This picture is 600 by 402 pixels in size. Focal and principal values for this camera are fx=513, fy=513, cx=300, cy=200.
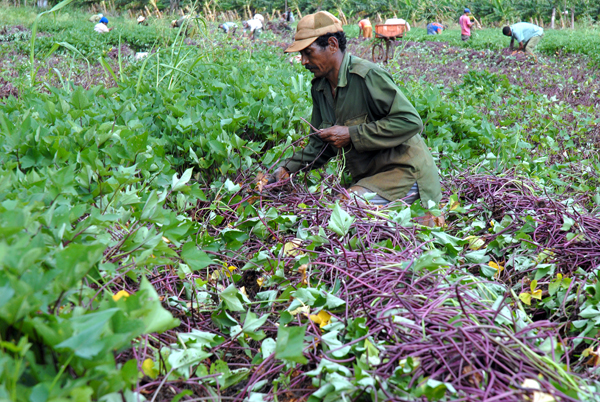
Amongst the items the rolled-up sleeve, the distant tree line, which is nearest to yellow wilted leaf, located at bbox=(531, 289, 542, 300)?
the rolled-up sleeve

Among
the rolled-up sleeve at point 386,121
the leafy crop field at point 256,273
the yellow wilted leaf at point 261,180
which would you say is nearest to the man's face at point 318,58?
the rolled-up sleeve at point 386,121

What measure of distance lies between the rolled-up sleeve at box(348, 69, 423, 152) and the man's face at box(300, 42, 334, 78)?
26 centimetres

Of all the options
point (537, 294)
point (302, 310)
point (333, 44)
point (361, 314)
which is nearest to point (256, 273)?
point (302, 310)

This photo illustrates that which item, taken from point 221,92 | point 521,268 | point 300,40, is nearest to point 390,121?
point 300,40

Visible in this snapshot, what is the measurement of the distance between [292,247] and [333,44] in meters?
1.32

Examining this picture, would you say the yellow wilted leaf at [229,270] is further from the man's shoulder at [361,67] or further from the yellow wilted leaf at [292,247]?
the man's shoulder at [361,67]

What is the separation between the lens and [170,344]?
1579mm

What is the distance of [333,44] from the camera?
3.03 meters

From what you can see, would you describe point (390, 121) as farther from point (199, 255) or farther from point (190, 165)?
point (199, 255)

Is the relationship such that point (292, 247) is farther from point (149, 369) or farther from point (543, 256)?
point (543, 256)

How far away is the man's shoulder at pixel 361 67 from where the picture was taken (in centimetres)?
301

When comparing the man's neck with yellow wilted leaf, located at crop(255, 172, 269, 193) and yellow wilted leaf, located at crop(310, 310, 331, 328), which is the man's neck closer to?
yellow wilted leaf, located at crop(255, 172, 269, 193)

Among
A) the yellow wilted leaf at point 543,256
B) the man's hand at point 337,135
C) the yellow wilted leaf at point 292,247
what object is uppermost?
the man's hand at point 337,135

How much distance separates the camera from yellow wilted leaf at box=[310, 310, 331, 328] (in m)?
1.79
